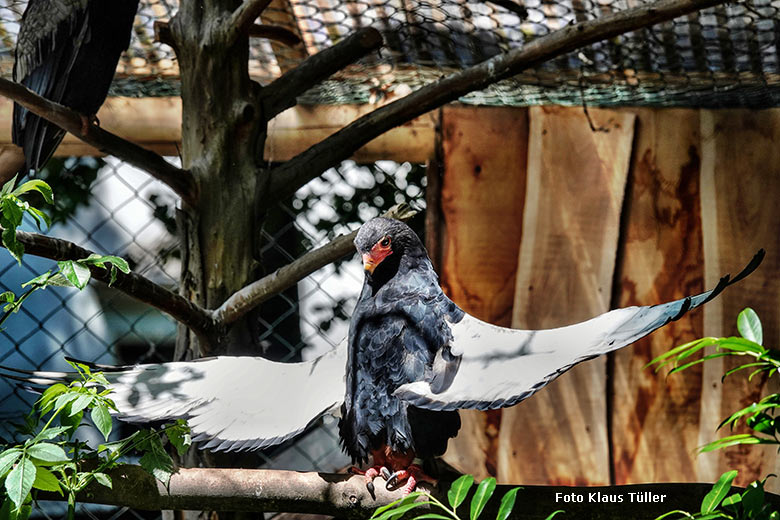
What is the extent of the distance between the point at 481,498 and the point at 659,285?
3.63ft

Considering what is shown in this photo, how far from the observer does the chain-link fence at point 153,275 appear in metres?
2.36

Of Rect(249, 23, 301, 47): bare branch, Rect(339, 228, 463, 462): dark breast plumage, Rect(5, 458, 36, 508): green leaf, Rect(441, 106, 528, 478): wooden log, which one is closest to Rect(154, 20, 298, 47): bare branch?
Rect(249, 23, 301, 47): bare branch

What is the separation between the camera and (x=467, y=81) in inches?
61.0

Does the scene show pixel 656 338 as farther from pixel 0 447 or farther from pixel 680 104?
pixel 0 447

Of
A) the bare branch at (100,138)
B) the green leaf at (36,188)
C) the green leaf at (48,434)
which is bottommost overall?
the green leaf at (48,434)

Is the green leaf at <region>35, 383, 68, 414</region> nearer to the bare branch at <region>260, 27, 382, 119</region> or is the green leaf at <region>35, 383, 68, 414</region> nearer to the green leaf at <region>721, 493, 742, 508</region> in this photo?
the bare branch at <region>260, 27, 382, 119</region>

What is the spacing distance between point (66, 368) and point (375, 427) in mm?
1654

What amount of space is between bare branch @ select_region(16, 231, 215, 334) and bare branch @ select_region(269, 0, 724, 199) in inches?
11.9

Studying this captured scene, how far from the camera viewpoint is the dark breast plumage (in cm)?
119

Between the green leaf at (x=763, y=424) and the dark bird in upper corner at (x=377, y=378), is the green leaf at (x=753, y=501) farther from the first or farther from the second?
the dark bird in upper corner at (x=377, y=378)

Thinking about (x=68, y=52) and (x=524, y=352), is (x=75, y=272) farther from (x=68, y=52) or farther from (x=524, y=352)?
(x=68, y=52)

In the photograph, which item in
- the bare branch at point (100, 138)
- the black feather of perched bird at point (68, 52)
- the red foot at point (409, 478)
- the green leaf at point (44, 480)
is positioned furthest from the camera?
the black feather of perched bird at point (68, 52)

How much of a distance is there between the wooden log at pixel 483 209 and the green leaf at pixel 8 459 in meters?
1.10

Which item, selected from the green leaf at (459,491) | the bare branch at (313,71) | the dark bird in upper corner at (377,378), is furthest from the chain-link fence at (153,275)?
the green leaf at (459,491)
